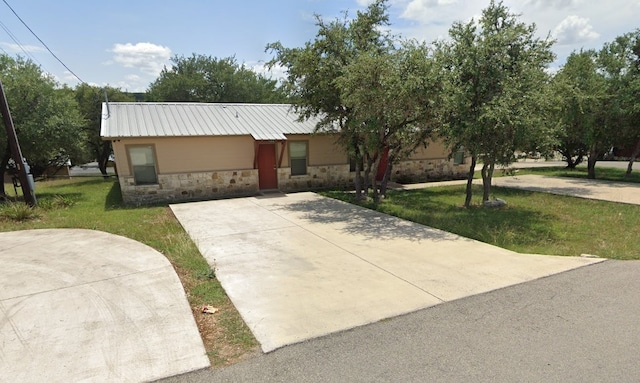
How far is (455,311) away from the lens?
4227 mm

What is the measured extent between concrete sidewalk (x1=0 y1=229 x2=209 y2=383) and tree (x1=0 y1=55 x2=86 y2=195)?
301 inches

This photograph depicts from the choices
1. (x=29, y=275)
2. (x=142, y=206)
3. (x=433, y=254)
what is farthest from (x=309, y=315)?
(x=142, y=206)

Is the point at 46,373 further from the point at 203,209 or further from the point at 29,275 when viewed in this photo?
the point at 203,209

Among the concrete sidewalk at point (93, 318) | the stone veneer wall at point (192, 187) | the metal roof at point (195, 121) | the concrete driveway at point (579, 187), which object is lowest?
the concrete sidewalk at point (93, 318)

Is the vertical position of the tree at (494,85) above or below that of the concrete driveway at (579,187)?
above

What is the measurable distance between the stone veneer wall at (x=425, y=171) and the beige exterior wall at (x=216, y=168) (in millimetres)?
2840

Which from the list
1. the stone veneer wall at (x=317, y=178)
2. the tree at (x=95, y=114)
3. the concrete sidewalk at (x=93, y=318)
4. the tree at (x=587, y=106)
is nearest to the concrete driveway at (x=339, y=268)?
the concrete sidewalk at (x=93, y=318)

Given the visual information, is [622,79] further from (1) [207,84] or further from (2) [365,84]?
(1) [207,84]

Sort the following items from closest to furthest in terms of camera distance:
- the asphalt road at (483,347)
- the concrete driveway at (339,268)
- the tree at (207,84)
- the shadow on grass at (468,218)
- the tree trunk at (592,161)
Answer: the asphalt road at (483,347)
the concrete driveway at (339,268)
the shadow on grass at (468,218)
the tree trunk at (592,161)
the tree at (207,84)

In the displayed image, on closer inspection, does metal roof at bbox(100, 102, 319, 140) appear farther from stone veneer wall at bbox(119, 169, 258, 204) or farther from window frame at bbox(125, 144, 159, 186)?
stone veneer wall at bbox(119, 169, 258, 204)

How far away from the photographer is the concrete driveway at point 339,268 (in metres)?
4.21

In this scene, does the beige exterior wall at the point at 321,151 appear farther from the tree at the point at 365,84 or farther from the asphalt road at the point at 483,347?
the asphalt road at the point at 483,347

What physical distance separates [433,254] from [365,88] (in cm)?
493

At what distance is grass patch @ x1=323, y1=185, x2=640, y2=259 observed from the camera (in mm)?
6805
